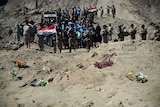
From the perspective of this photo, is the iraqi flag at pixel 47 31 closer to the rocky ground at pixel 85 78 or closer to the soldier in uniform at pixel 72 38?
the soldier in uniform at pixel 72 38

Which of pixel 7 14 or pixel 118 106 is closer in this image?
pixel 118 106

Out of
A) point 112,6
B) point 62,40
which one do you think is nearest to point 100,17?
point 112,6

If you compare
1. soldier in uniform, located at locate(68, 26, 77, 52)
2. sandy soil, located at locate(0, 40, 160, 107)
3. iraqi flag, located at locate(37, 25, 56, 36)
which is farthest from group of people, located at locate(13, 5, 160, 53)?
sandy soil, located at locate(0, 40, 160, 107)

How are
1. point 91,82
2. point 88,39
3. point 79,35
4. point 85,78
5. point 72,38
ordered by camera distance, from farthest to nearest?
point 79,35 < point 72,38 < point 88,39 < point 85,78 < point 91,82

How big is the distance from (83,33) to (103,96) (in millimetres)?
9508

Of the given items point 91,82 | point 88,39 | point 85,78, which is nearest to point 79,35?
point 88,39

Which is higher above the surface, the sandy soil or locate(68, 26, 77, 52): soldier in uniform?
locate(68, 26, 77, 52): soldier in uniform

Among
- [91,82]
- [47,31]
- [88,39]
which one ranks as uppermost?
[47,31]

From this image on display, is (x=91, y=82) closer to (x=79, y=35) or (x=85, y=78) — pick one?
(x=85, y=78)

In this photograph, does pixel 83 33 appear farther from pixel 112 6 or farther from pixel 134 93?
pixel 134 93

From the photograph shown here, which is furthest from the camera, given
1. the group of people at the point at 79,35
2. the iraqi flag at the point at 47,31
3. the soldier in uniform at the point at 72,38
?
the iraqi flag at the point at 47,31

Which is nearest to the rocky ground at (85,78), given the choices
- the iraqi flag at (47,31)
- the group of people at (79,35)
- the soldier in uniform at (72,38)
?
the soldier in uniform at (72,38)

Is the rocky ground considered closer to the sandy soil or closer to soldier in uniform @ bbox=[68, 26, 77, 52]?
the sandy soil

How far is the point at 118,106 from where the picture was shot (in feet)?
29.9
